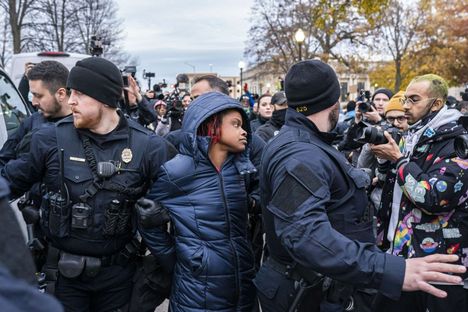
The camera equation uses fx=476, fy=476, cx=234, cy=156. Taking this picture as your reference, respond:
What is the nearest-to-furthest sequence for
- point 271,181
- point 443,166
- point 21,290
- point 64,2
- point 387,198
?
point 21,290, point 271,181, point 443,166, point 387,198, point 64,2

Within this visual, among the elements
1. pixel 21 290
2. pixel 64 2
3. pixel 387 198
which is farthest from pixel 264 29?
pixel 21 290

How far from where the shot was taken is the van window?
A: 5.15 meters

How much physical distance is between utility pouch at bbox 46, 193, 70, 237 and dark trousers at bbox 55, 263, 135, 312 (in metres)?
0.28

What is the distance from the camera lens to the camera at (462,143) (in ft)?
9.63

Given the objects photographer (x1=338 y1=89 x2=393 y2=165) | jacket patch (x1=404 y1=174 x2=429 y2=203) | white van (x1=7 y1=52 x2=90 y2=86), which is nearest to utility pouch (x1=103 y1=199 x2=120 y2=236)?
photographer (x1=338 y1=89 x2=393 y2=165)

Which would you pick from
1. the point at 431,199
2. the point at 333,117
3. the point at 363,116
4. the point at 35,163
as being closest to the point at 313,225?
the point at 333,117

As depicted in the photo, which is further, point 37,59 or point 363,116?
point 37,59

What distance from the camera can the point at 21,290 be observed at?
903mm

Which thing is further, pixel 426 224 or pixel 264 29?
pixel 264 29

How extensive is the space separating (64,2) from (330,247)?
29.0 m

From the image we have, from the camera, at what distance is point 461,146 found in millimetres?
3004

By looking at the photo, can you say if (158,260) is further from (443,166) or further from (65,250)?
(443,166)

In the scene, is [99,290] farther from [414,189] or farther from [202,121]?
[414,189]

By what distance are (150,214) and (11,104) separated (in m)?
3.75
